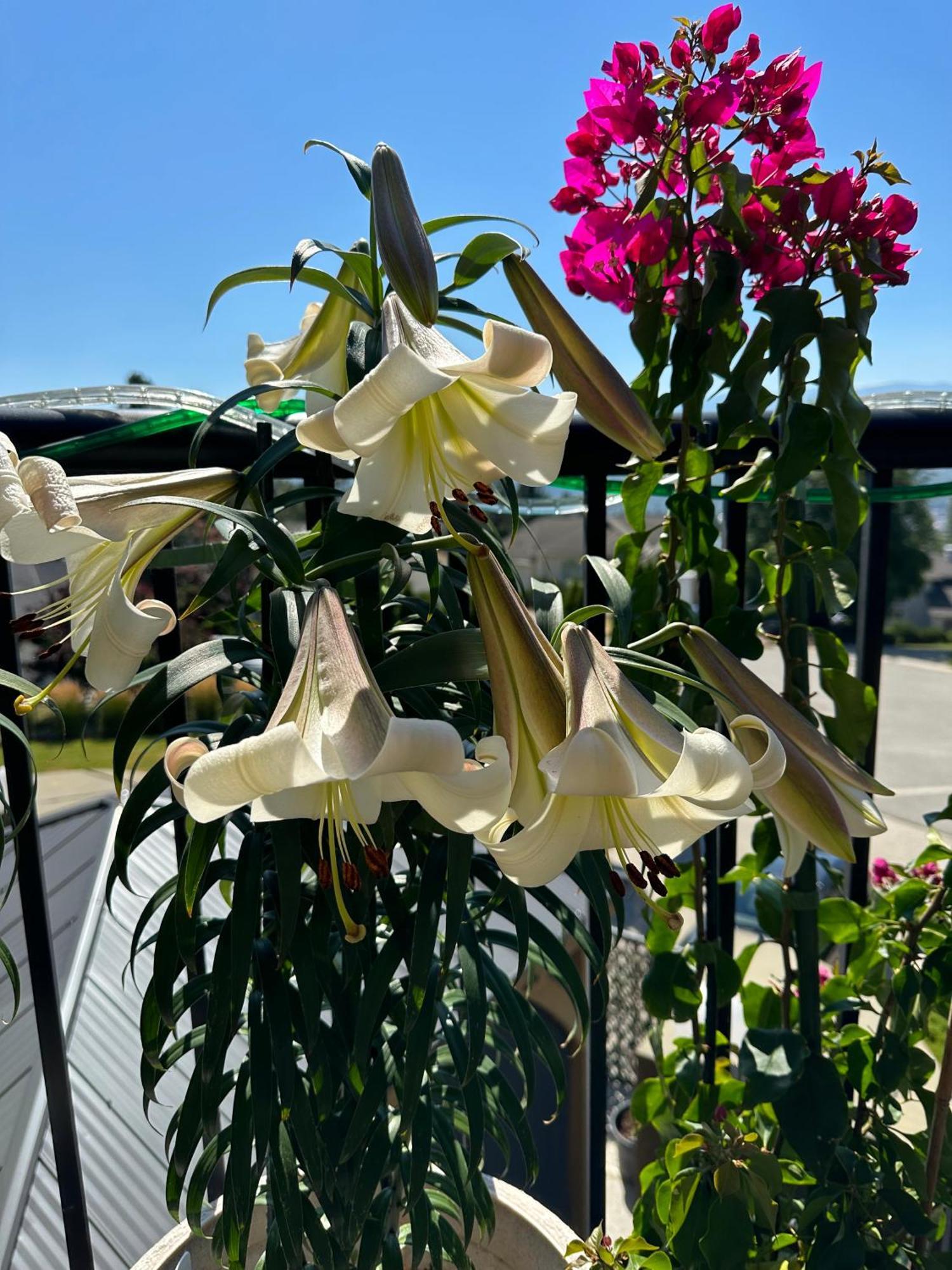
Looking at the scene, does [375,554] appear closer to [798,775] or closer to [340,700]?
[340,700]

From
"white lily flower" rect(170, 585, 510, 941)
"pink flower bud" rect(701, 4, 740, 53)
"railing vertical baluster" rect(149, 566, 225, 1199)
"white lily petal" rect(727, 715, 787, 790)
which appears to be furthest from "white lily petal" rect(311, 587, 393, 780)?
"pink flower bud" rect(701, 4, 740, 53)

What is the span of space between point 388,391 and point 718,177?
619 millimetres

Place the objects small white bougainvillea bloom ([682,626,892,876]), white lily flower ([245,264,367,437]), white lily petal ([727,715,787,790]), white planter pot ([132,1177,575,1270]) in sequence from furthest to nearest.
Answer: white planter pot ([132,1177,575,1270]) < white lily flower ([245,264,367,437]) < small white bougainvillea bloom ([682,626,892,876]) < white lily petal ([727,715,787,790])

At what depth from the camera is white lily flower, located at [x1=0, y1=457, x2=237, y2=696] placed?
1.66 feet

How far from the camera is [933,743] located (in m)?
26.5

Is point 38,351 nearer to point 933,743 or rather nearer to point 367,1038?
point 933,743

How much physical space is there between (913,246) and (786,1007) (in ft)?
2.80

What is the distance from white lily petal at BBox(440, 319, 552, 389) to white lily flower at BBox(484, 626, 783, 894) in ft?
0.49

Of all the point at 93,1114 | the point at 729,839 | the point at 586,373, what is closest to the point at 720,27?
the point at 586,373

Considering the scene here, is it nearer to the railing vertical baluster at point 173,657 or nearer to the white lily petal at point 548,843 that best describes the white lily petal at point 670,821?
the white lily petal at point 548,843

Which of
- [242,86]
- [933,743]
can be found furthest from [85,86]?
[933,743]

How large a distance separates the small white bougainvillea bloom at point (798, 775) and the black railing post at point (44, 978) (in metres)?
0.57

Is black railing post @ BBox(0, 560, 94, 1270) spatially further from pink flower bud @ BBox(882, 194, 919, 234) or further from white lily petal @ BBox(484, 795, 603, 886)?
pink flower bud @ BBox(882, 194, 919, 234)

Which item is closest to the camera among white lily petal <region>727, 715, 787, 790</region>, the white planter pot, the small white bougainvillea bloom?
white lily petal <region>727, 715, 787, 790</region>
